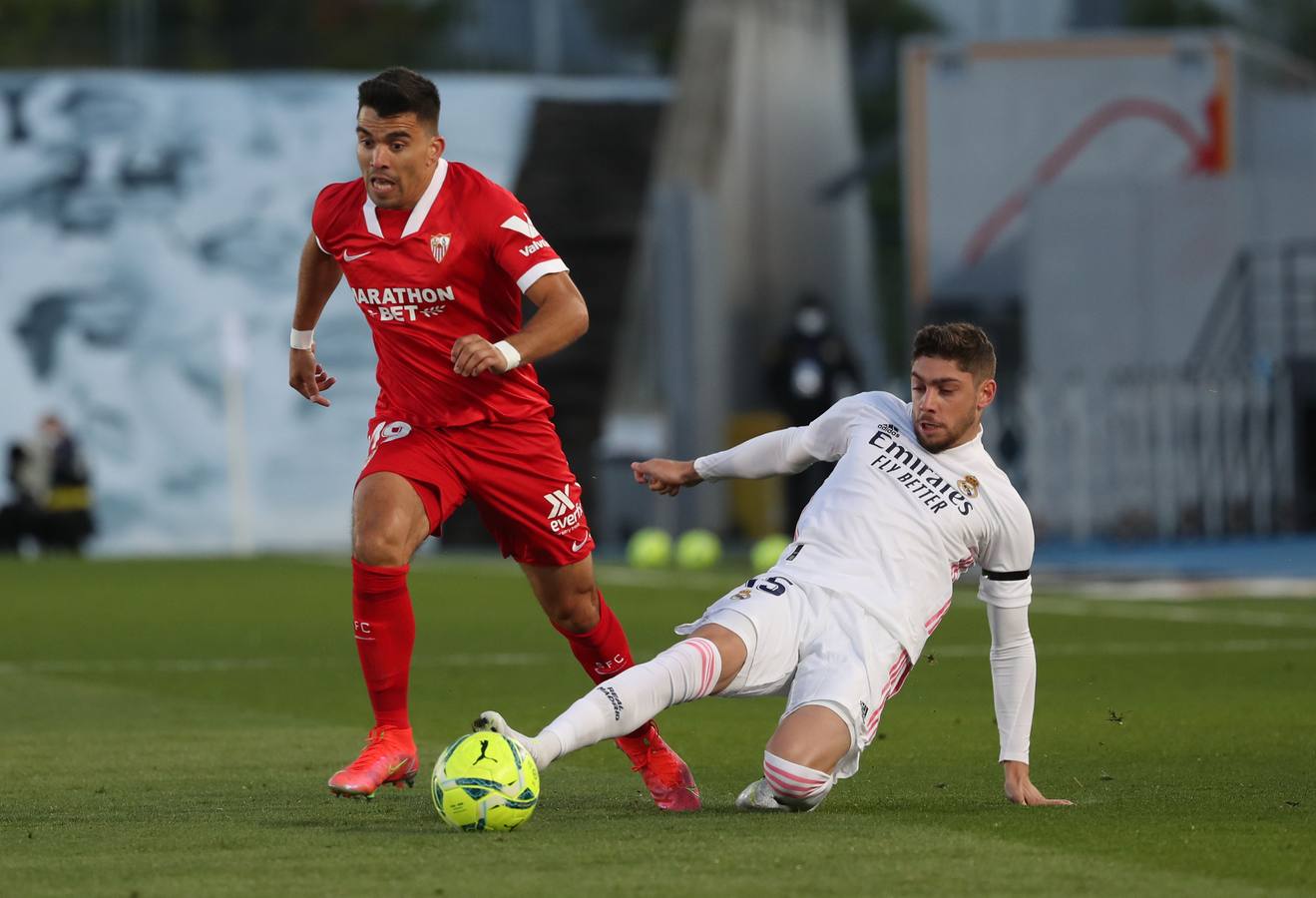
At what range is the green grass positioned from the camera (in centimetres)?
559

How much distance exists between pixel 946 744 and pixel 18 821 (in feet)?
11.6

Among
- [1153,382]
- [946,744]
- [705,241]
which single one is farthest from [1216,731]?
[705,241]

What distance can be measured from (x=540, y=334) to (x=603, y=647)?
1107 mm

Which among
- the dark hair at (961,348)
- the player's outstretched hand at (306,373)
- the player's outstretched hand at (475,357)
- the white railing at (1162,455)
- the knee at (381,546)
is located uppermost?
the player's outstretched hand at (475,357)

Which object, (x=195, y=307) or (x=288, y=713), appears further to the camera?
(x=195, y=307)

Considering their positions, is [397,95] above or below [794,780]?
above

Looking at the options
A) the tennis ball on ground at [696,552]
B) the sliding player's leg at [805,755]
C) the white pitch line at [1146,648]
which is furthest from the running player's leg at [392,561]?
the tennis ball on ground at [696,552]

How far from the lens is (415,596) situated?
1952 cm

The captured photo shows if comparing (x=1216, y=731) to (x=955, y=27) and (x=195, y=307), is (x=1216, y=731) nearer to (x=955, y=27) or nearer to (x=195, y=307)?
(x=195, y=307)

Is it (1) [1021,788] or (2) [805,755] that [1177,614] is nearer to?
(1) [1021,788]

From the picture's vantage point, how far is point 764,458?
7.18 metres

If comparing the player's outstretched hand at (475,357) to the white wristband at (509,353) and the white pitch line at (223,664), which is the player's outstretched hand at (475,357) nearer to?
the white wristband at (509,353)

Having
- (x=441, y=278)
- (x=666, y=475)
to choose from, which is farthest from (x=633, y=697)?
(x=441, y=278)

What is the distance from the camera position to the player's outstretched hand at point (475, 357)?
22.3ft
